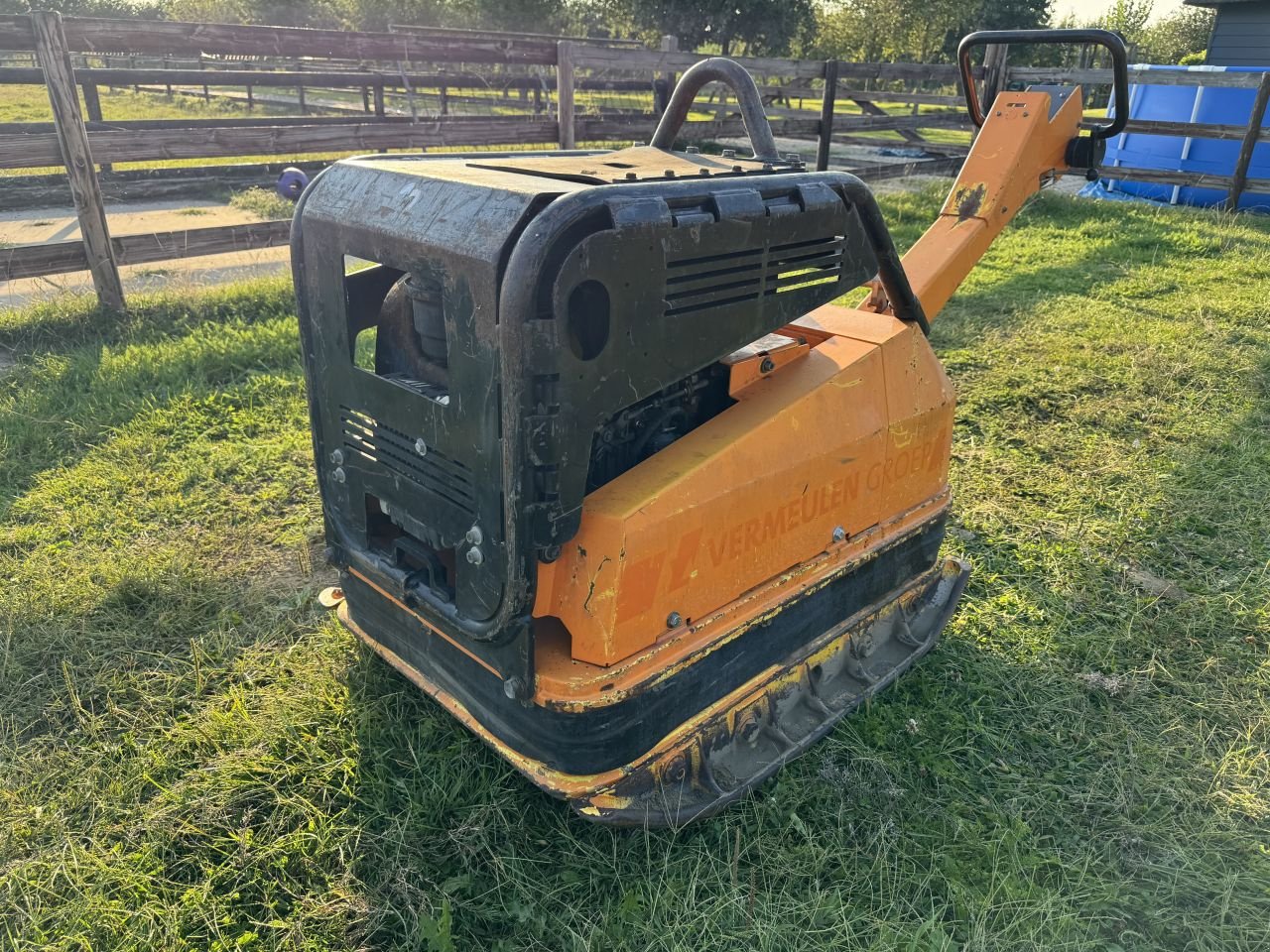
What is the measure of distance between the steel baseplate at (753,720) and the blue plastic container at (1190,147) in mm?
10235

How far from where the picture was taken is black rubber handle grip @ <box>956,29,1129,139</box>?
2773mm

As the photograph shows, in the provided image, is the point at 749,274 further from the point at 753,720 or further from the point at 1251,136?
the point at 1251,136

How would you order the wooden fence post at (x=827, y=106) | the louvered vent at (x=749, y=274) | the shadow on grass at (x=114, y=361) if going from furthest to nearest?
the wooden fence post at (x=827, y=106) < the shadow on grass at (x=114, y=361) < the louvered vent at (x=749, y=274)

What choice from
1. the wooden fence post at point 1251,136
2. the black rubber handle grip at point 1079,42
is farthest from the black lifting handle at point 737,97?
the wooden fence post at point 1251,136

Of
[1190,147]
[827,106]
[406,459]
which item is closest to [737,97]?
[406,459]

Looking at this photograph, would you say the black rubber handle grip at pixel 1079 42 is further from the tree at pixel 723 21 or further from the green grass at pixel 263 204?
the tree at pixel 723 21

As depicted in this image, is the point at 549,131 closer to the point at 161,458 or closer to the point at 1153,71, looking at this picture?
the point at 161,458

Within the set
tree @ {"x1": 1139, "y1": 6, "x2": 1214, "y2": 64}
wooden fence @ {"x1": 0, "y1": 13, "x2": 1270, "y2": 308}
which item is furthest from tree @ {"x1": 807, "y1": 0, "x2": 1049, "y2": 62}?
wooden fence @ {"x1": 0, "y1": 13, "x2": 1270, "y2": 308}

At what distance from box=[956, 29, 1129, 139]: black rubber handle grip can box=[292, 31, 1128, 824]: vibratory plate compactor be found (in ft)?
0.15

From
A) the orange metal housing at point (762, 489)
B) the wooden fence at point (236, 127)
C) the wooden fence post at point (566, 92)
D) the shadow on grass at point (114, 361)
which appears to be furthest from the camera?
the wooden fence post at point (566, 92)

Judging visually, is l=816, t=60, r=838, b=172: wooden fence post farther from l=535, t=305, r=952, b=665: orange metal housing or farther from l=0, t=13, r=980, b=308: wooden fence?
l=535, t=305, r=952, b=665: orange metal housing

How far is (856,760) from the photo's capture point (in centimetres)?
259

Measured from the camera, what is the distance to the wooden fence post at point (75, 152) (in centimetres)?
545

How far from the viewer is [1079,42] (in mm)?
3002
